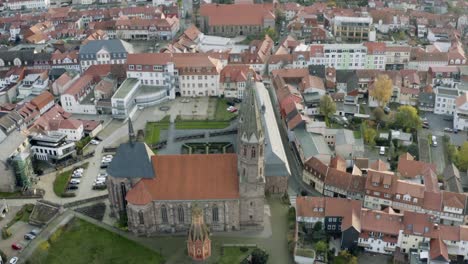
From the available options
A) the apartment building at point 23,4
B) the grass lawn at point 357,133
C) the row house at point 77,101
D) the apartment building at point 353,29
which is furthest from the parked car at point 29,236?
the apartment building at point 23,4

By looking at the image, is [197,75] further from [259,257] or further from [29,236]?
[259,257]

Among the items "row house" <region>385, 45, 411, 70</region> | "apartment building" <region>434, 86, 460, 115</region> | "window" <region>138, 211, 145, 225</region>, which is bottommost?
"window" <region>138, 211, 145, 225</region>

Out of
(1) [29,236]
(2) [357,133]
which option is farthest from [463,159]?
(1) [29,236]

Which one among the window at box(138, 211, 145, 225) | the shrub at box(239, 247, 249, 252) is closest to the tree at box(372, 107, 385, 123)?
the shrub at box(239, 247, 249, 252)

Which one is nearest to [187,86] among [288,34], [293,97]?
[293,97]

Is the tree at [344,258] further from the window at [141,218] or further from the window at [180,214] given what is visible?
the window at [141,218]

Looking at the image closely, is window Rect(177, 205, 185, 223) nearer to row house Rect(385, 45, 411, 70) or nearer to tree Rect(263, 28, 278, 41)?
row house Rect(385, 45, 411, 70)
